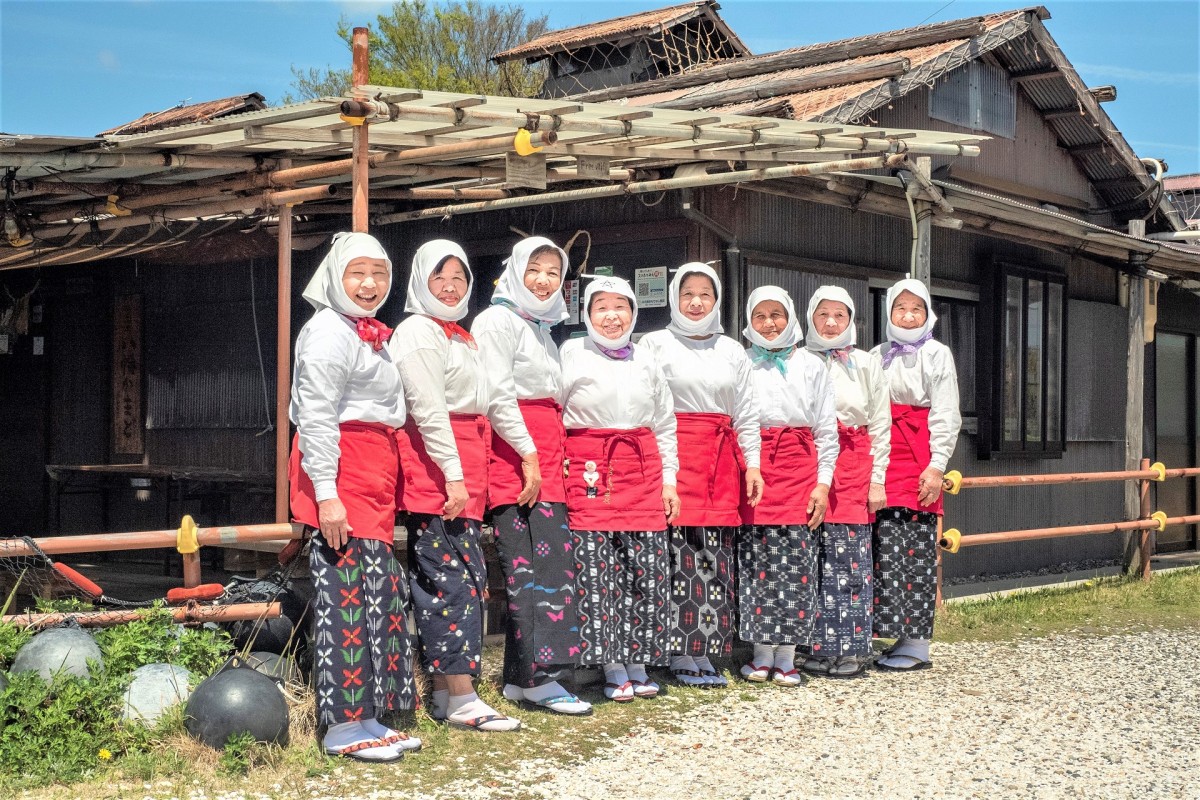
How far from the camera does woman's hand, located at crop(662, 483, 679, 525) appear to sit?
5617 mm

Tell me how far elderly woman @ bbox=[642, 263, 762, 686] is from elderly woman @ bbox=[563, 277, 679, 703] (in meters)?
0.17

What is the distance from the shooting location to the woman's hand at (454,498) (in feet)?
15.8

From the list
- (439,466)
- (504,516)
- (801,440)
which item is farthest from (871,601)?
(439,466)

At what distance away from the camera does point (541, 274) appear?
531 cm

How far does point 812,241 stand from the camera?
27.0 feet

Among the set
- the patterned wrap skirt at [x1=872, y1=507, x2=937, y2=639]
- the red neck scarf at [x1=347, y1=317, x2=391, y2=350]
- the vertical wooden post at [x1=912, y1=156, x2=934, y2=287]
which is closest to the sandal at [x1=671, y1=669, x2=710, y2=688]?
the patterned wrap skirt at [x1=872, y1=507, x2=937, y2=639]

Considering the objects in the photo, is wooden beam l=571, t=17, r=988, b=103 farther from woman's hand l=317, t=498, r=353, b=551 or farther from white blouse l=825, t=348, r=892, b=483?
woman's hand l=317, t=498, r=353, b=551

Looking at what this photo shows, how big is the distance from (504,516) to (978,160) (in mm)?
6859

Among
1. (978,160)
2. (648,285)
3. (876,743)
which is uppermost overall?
(978,160)

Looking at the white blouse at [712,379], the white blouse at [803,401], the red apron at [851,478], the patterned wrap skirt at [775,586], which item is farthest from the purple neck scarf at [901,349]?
the patterned wrap skirt at [775,586]

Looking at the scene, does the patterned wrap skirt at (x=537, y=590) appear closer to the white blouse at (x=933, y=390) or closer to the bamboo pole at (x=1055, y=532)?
the white blouse at (x=933, y=390)

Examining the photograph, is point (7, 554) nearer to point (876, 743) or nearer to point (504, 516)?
point (504, 516)

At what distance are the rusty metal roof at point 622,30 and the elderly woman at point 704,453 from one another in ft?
26.7

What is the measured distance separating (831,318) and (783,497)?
93cm
